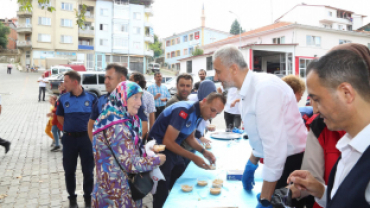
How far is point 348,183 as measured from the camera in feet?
3.39

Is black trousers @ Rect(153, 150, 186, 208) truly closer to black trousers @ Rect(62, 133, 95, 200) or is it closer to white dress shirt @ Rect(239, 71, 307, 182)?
white dress shirt @ Rect(239, 71, 307, 182)

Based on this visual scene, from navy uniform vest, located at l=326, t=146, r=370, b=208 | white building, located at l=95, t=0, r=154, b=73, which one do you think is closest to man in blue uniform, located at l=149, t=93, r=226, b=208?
navy uniform vest, located at l=326, t=146, r=370, b=208

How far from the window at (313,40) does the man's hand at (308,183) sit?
2922cm

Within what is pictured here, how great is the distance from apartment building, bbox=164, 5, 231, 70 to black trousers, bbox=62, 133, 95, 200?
41.3 meters

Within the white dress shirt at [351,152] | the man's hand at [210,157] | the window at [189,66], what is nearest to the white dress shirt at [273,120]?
the white dress shirt at [351,152]

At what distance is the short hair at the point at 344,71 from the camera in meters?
1.08

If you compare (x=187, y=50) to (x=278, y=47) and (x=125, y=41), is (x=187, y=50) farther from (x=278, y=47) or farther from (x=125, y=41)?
(x=278, y=47)

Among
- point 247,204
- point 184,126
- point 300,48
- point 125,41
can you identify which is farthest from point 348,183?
point 125,41

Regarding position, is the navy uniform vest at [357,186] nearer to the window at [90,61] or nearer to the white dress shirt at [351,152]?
the white dress shirt at [351,152]

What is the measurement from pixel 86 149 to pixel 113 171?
179cm

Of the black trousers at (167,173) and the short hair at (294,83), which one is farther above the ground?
the short hair at (294,83)

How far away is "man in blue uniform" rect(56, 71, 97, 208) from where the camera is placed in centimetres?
382

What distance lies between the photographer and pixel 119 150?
2168mm

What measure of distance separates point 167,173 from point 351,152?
2.13 meters
